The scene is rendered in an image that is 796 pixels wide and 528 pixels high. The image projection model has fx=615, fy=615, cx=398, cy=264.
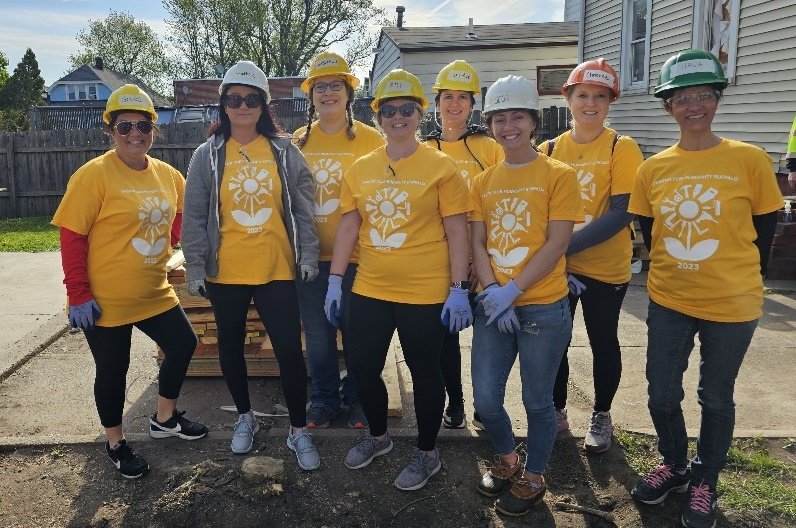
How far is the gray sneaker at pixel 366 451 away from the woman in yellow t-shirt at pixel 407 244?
0.29 meters

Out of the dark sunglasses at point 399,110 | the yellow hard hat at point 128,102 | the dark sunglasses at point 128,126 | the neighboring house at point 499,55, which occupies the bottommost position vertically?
the dark sunglasses at point 128,126

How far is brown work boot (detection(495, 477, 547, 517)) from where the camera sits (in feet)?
9.75

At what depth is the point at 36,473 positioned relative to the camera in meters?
3.41

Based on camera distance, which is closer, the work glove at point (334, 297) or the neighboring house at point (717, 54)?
the work glove at point (334, 297)

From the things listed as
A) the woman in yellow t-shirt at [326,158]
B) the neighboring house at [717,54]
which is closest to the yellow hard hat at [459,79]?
the woman in yellow t-shirt at [326,158]

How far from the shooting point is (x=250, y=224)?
3.28 metres

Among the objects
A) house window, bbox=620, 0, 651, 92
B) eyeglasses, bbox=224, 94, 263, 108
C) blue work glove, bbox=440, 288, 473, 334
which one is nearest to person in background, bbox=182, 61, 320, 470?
eyeglasses, bbox=224, 94, 263, 108

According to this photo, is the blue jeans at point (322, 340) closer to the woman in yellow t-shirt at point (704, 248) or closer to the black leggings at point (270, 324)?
the black leggings at point (270, 324)

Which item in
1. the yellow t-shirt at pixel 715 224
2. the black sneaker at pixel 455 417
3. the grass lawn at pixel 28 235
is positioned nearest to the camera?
the yellow t-shirt at pixel 715 224

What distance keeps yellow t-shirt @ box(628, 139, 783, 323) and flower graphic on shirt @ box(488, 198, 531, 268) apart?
62 cm

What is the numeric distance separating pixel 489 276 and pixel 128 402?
2.94 meters

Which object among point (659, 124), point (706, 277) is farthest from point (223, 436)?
point (659, 124)

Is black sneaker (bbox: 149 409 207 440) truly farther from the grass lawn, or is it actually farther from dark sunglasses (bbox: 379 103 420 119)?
the grass lawn

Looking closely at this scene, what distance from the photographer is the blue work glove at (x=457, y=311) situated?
2877mm
